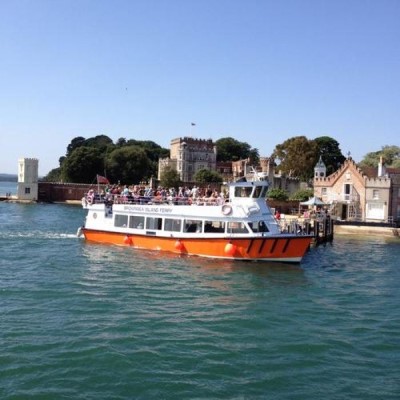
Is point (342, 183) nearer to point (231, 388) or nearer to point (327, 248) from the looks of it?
point (327, 248)

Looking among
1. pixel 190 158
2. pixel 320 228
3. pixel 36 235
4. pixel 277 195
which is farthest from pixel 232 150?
pixel 36 235

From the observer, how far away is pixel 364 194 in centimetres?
6384

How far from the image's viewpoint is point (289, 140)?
354 ft

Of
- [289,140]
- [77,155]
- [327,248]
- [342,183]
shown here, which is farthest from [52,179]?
[327,248]

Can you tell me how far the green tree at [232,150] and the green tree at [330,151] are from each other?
46.4m

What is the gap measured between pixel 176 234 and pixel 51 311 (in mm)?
14966

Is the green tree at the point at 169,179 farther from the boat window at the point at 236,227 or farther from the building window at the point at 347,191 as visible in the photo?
the boat window at the point at 236,227

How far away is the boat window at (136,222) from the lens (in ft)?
119

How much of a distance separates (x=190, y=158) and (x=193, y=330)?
4551 inches

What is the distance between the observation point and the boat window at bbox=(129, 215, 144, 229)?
1422 inches

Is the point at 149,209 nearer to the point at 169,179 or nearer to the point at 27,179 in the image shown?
the point at 169,179

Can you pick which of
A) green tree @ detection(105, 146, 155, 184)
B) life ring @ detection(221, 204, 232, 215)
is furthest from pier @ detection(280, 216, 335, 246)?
green tree @ detection(105, 146, 155, 184)

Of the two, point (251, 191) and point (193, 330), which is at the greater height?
point (251, 191)

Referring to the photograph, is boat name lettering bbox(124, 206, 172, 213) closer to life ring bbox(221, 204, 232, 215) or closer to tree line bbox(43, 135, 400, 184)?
life ring bbox(221, 204, 232, 215)
